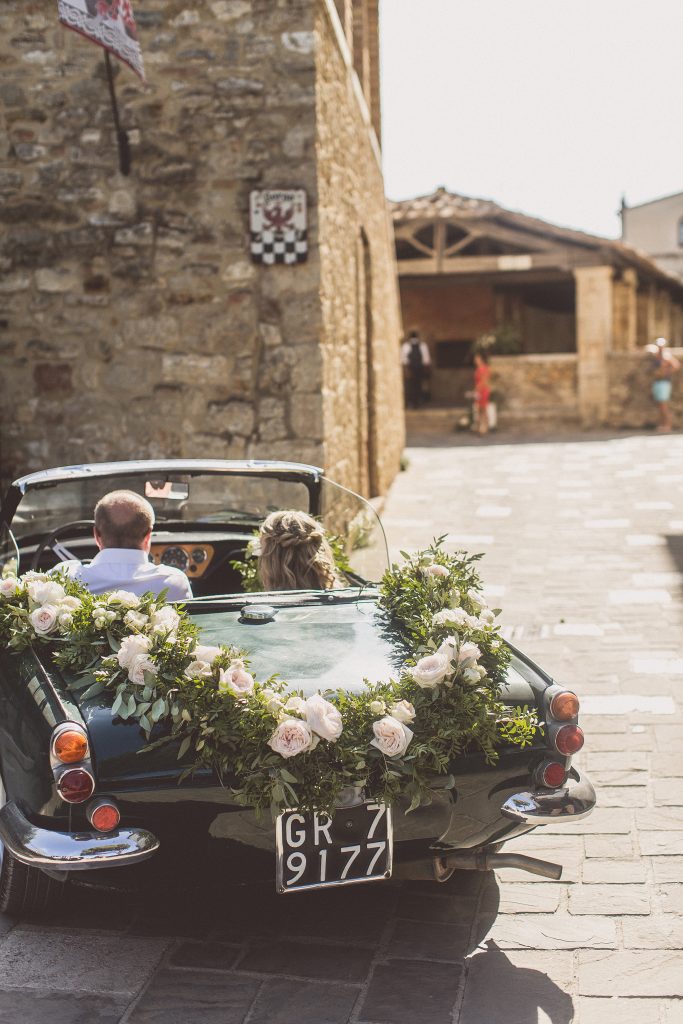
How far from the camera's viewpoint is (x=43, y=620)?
3.48 meters

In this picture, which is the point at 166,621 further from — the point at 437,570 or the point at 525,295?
the point at 525,295

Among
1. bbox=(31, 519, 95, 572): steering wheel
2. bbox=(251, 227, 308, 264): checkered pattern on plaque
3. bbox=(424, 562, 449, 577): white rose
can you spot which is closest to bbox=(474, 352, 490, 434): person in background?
bbox=(251, 227, 308, 264): checkered pattern on plaque

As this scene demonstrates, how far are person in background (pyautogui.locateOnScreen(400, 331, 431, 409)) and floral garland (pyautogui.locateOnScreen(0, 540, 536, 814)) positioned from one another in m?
19.6

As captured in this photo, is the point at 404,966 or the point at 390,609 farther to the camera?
the point at 390,609

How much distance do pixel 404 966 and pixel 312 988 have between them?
10.8 inches

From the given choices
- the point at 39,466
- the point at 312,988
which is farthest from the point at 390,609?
the point at 39,466

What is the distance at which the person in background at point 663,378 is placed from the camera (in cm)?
2069

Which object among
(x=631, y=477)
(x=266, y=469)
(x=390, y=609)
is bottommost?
(x=631, y=477)

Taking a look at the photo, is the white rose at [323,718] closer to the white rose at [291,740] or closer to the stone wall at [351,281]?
the white rose at [291,740]

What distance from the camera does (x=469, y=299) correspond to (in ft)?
90.1

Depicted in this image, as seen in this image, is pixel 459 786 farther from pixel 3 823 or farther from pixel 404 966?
pixel 3 823

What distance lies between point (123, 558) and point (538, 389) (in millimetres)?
18852

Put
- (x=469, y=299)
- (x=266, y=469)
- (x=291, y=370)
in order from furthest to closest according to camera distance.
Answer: (x=469, y=299)
(x=291, y=370)
(x=266, y=469)

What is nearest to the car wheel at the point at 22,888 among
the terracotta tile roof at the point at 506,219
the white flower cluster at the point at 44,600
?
the white flower cluster at the point at 44,600
